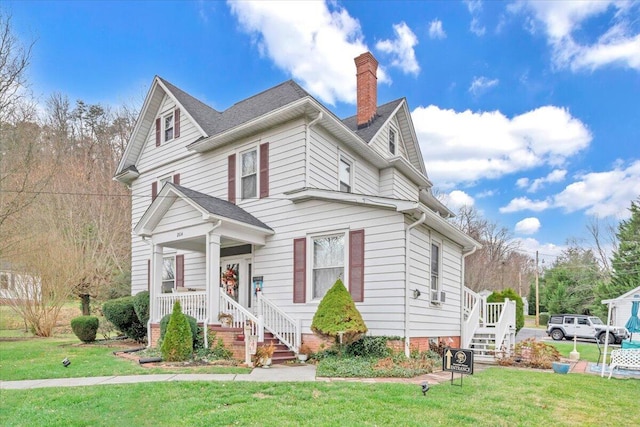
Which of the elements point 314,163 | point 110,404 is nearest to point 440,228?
point 314,163

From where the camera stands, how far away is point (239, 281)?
39.5 ft

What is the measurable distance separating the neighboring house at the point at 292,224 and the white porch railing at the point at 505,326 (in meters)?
1.06

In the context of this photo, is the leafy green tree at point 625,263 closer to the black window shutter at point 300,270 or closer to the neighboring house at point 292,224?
the neighboring house at point 292,224

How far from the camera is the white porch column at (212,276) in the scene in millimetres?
9938

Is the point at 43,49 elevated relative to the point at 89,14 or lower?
lower

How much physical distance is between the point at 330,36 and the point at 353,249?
870 cm

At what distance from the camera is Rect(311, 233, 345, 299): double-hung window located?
10.1 metres

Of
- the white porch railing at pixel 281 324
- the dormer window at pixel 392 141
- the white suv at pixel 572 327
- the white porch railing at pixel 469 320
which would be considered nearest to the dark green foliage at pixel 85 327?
the white porch railing at pixel 281 324

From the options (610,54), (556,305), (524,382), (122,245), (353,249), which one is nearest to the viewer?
(524,382)

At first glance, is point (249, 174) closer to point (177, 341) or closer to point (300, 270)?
point (300, 270)

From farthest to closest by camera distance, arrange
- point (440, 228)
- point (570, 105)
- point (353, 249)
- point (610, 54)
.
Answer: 1. point (570, 105)
2. point (610, 54)
3. point (440, 228)
4. point (353, 249)

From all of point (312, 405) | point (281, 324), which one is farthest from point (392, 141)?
point (312, 405)

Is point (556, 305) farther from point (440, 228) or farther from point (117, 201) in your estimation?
point (117, 201)

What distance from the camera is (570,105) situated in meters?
20.5
